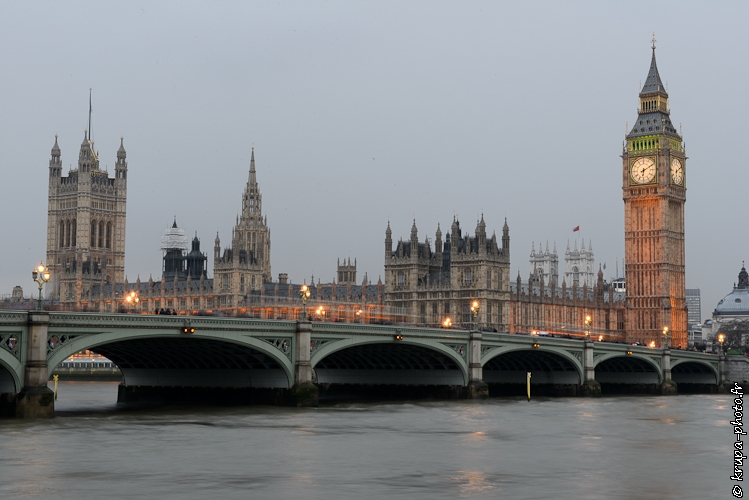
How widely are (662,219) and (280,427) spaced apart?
342 ft

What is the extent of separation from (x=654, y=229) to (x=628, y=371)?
41.0 metres

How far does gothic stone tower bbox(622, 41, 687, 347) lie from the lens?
155125 millimetres

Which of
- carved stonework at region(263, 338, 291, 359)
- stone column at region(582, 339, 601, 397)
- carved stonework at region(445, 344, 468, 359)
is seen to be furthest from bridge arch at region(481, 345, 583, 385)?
carved stonework at region(263, 338, 291, 359)

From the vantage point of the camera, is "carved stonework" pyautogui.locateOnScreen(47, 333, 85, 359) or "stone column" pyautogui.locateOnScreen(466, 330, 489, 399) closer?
"carved stonework" pyautogui.locateOnScreen(47, 333, 85, 359)

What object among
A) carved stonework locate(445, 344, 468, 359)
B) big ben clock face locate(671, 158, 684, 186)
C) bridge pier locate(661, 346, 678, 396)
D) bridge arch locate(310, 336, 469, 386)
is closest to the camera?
bridge arch locate(310, 336, 469, 386)

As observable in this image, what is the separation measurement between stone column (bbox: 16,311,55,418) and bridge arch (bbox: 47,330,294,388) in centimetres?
85

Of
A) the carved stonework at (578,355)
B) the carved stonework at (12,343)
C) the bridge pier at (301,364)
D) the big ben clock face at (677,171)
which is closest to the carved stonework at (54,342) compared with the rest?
the carved stonework at (12,343)

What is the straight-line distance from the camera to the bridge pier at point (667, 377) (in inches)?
4500

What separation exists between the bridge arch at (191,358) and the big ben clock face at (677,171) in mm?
93570

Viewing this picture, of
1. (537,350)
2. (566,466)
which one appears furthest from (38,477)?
(537,350)

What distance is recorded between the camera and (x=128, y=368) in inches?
3322

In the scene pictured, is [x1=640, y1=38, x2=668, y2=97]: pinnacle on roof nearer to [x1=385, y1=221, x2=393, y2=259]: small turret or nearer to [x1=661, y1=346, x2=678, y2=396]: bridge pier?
[x1=385, y1=221, x2=393, y2=259]: small turret

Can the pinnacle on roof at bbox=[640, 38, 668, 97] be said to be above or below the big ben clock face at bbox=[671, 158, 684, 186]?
above

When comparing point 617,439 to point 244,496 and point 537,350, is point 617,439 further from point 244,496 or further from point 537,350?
point 537,350
